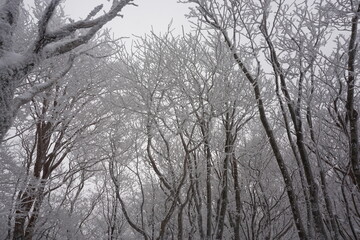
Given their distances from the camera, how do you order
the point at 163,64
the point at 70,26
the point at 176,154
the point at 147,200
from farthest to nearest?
the point at 147,200 → the point at 176,154 → the point at 163,64 → the point at 70,26

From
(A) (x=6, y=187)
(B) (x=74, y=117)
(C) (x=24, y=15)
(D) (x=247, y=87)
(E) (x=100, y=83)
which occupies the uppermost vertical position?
(C) (x=24, y=15)

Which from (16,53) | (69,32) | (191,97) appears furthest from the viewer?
(191,97)

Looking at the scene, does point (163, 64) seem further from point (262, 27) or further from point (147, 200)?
point (147, 200)

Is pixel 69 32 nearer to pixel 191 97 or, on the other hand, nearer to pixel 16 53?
pixel 16 53

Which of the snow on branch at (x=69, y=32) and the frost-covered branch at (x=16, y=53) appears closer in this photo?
the frost-covered branch at (x=16, y=53)

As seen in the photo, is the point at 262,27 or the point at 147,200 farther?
the point at 147,200

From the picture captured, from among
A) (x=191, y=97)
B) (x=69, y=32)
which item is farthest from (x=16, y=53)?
(x=191, y=97)

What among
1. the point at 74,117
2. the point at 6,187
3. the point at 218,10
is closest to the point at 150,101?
the point at 218,10

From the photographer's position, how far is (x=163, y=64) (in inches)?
172

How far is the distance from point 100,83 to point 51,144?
190 centimetres

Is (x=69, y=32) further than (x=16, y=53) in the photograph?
Yes

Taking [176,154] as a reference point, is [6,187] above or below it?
below

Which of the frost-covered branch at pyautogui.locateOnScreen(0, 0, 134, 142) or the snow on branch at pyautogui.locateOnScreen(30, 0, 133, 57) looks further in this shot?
the snow on branch at pyautogui.locateOnScreen(30, 0, 133, 57)

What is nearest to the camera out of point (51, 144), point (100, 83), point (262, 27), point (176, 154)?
point (262, 27)
